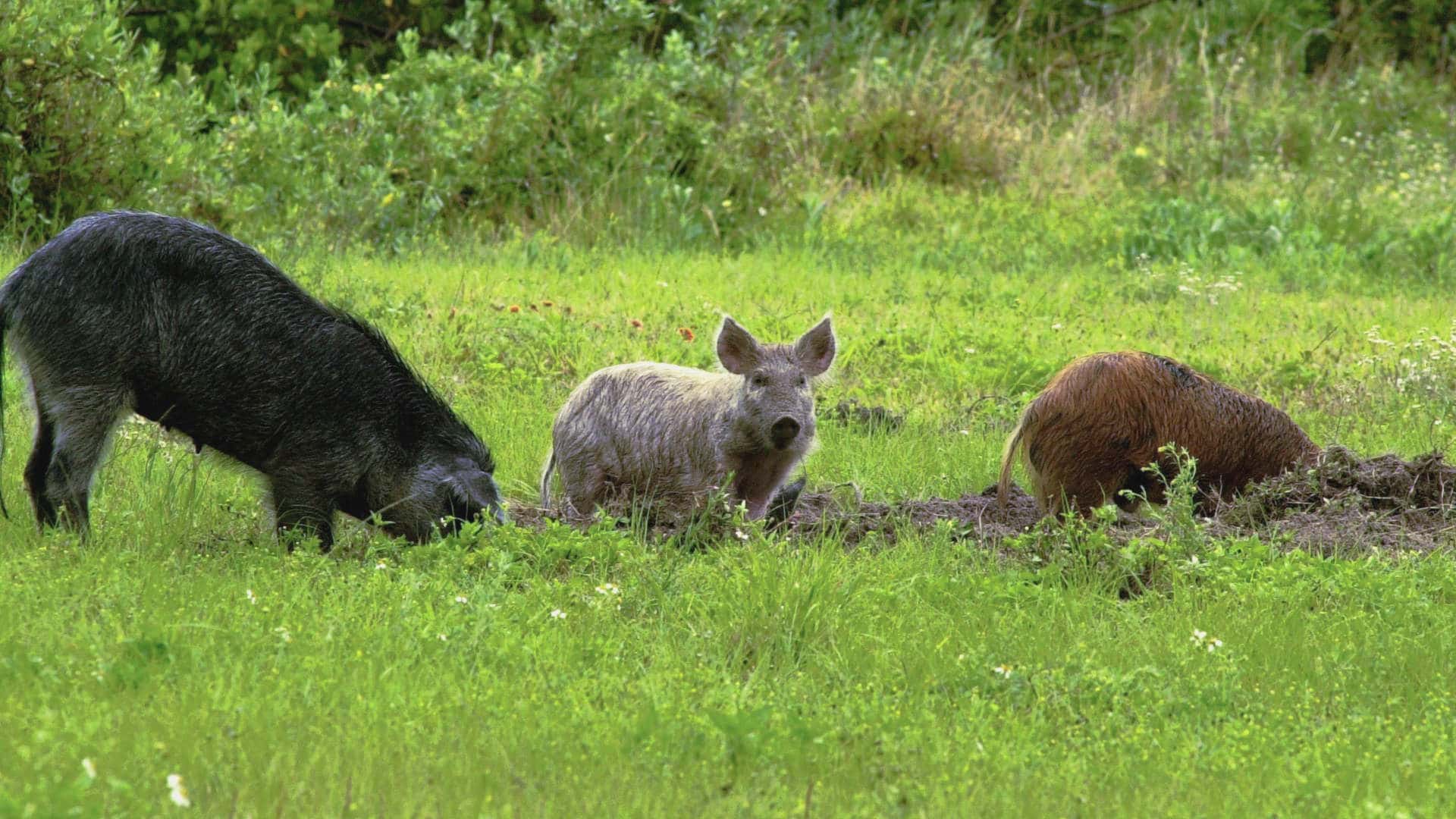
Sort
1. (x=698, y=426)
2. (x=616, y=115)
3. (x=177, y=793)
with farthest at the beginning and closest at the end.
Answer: (x=616, y=115)
(x=698, y=426)
(x=177, y=793)

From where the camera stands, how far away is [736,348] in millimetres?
6332

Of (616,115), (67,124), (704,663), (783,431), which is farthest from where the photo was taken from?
(616,115)

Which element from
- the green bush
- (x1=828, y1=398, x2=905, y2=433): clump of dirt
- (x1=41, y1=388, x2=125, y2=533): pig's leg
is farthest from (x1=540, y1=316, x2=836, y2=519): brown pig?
the green bush

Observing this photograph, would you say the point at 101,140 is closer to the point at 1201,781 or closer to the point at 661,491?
the point at 661,491

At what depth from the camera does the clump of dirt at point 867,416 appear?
800 centimetres

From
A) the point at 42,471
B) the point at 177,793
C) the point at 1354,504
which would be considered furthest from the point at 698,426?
the point at 177,793

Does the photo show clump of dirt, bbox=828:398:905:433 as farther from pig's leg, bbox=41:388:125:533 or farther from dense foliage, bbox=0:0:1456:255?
dense foliage, bbox=0:0:1456:255

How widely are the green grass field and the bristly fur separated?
207mm

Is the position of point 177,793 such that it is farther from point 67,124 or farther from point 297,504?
point 67,124

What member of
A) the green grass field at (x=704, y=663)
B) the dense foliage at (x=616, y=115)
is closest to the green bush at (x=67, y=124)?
the dense foliage at (x=616, y=115)

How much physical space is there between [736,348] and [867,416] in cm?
190

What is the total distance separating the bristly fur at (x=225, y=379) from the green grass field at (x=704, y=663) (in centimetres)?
21

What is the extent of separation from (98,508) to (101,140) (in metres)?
4.40

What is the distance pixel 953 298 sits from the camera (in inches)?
413
